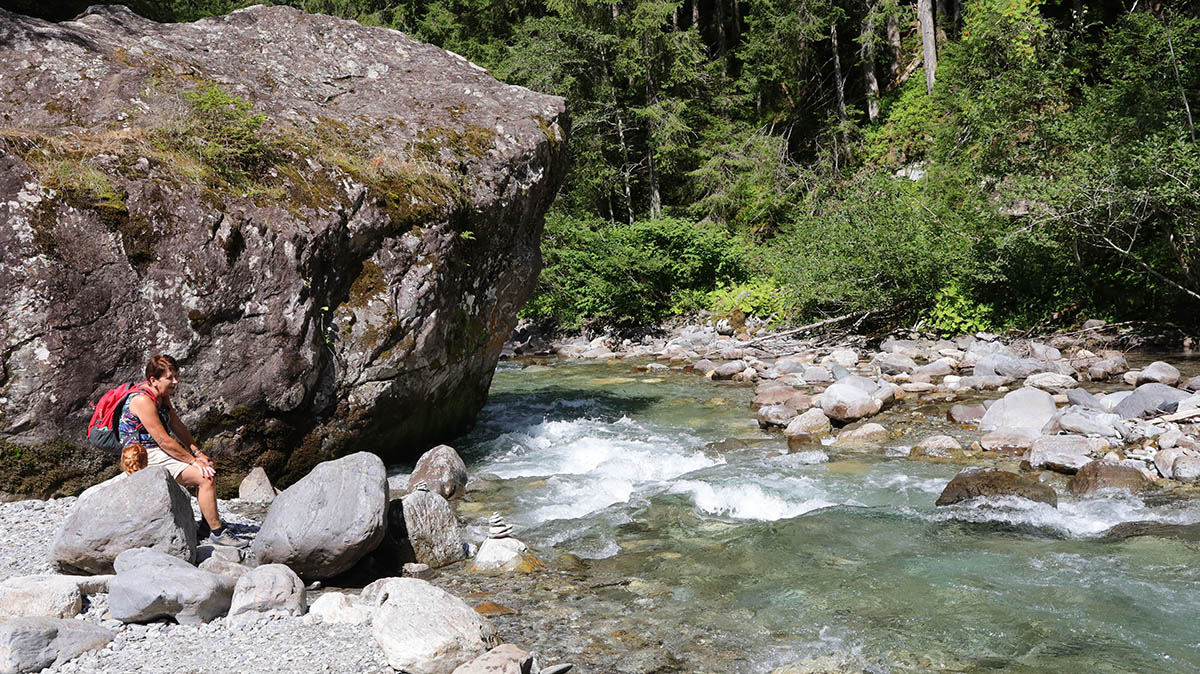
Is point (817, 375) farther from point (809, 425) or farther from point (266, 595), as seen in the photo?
point (266, 595)

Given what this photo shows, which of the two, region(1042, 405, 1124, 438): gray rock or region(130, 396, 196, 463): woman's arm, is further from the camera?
region(1042, 405, 1124, 438): gray rock

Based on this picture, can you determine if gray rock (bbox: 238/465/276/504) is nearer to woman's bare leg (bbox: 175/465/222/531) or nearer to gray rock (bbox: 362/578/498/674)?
woman's bare leg (bbox: 175/465/222/531)

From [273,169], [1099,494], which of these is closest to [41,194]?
[273,169]

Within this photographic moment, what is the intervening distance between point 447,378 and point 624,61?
17085mm

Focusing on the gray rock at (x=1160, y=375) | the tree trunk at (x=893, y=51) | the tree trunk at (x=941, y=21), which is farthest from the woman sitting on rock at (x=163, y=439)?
the tree trunk at (x=893, y=51)

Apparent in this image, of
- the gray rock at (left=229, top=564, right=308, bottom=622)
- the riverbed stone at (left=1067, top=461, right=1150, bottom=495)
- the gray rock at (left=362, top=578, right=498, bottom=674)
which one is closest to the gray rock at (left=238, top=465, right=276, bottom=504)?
the gray rock at (left=229, top=564, right=308, bottom=622)

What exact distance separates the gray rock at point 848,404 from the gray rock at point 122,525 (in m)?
8.11

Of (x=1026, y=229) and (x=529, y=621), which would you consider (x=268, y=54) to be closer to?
(x=529, y=621)

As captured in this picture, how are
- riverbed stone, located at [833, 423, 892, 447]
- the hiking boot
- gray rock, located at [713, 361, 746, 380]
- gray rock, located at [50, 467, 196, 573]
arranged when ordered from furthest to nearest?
gray rock, located at [713, 361, 746, 380] < riverbed stone, located at [833, 423, 892, 447] < the hiking boot < gray rock, located at [50, 467, 196, 573]

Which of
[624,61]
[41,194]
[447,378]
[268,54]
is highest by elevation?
[624,61]

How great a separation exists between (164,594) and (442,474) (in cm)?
373

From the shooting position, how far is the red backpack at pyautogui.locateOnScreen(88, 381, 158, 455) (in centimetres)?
557

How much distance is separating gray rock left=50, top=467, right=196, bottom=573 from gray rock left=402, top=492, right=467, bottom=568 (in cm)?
158

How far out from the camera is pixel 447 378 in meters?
9.44
